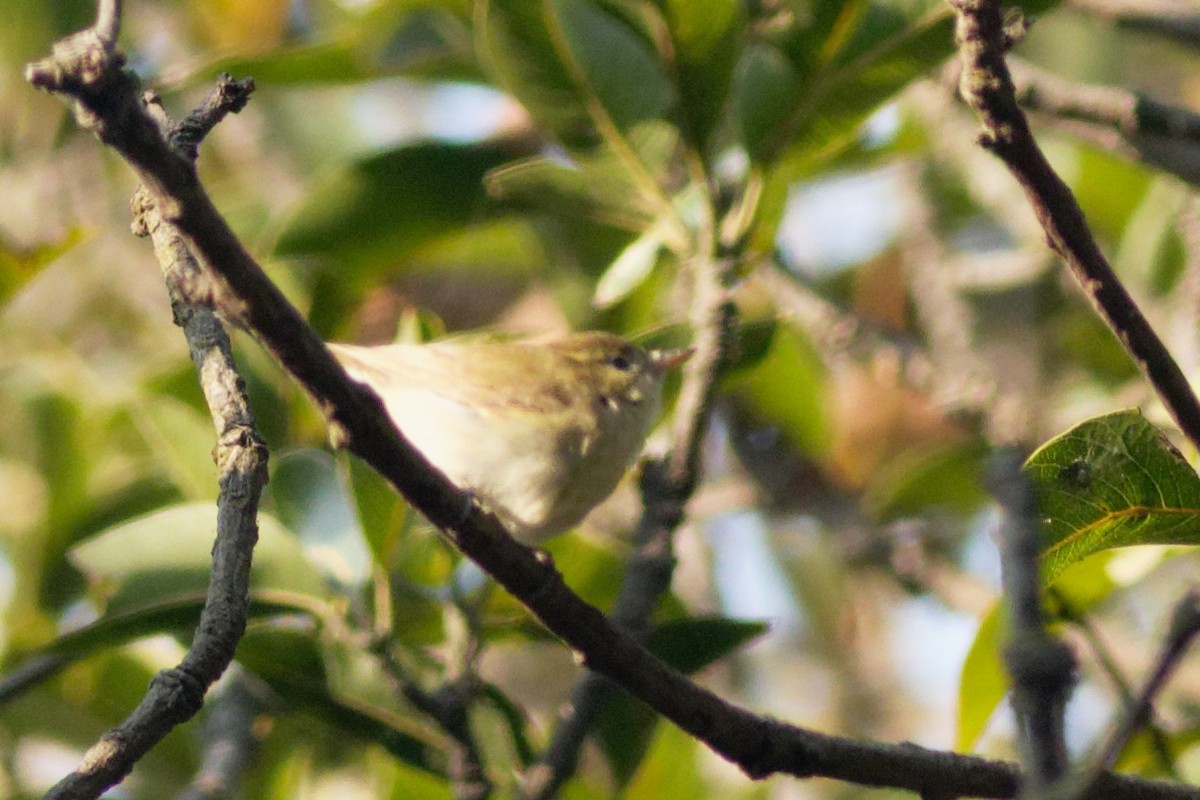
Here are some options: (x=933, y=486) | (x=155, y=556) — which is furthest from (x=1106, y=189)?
(x=155, y=556)

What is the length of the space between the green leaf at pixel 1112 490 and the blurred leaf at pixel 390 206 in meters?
1.31

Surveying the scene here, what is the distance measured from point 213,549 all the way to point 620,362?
1051 millimetres

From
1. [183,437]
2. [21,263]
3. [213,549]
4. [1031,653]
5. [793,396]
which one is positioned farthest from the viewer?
[793,396]

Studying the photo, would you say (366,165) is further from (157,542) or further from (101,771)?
(101,771)

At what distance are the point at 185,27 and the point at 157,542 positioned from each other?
2.83m

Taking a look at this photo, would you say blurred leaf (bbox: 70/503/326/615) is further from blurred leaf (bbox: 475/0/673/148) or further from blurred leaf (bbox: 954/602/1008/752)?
blurred leaf (bbox: 954/602/1008/752)

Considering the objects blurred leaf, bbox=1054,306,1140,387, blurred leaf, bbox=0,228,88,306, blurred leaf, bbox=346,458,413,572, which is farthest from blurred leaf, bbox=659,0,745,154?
blurred leaf, bbox=1054,306,1140,387

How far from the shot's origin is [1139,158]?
2.10m

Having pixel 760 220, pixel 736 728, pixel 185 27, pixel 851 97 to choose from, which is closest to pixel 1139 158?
pixel 851 97

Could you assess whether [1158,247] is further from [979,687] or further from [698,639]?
[698,639]

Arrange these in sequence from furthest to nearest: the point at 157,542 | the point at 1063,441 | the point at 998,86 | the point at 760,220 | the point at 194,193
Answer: the point at 760,220 < the point at 157,542 < the point at 1063,441 < the point at 998,86 < the point at 194,193

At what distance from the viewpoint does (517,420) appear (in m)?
1.89

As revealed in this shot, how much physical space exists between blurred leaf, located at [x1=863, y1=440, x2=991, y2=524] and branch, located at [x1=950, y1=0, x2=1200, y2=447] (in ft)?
4.35

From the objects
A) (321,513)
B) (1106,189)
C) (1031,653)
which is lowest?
(1031,653)
